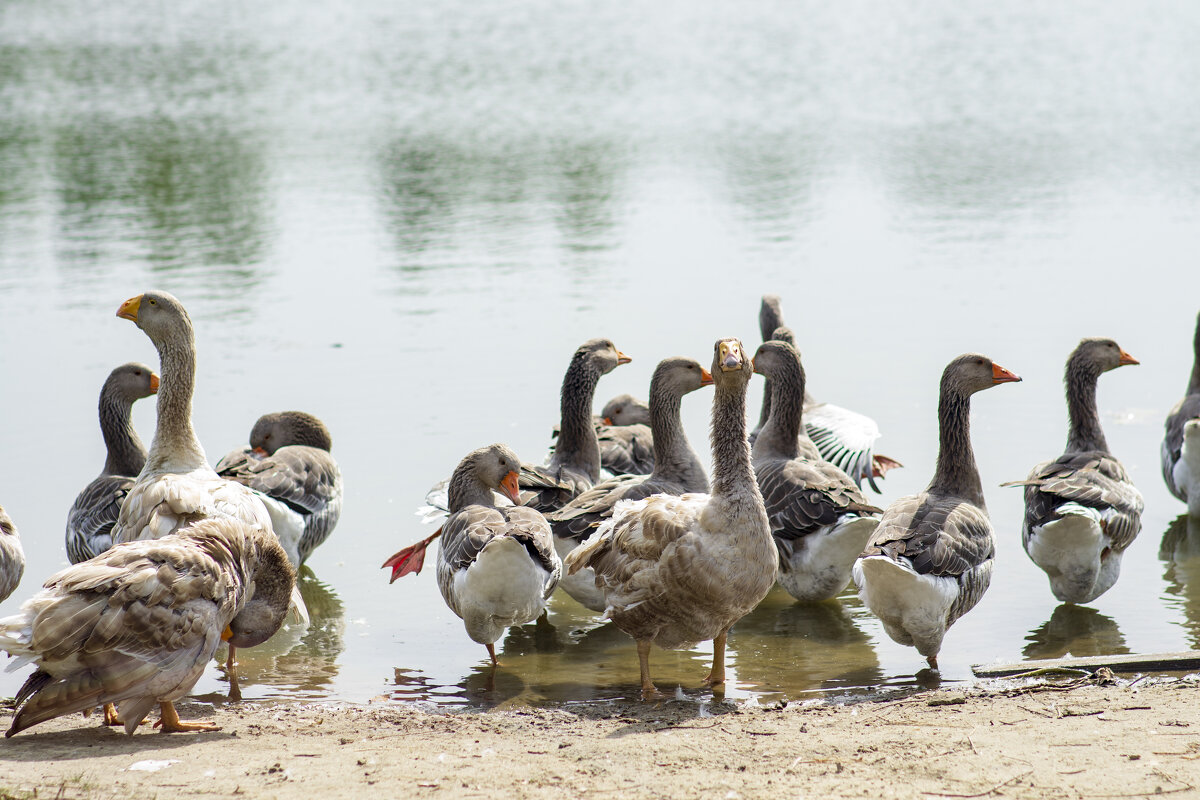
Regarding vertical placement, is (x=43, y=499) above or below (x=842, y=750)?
above

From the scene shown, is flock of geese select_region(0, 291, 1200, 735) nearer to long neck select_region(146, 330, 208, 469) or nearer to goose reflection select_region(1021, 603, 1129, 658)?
long neck select_region(146, 330, 208, 469)

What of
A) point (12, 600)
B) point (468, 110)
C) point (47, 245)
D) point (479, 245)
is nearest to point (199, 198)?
point (47, 245)

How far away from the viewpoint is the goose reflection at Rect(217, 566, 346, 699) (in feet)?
23.2

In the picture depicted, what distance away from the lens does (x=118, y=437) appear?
29.9ft

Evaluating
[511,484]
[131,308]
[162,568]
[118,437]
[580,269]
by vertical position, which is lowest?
[162,568]

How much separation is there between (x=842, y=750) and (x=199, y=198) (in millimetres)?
21206

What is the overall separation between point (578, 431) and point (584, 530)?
1632 millimetres

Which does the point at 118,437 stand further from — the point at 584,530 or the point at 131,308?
the point at 584,530

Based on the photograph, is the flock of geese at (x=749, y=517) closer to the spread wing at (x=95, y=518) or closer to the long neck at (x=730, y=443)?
the long neck at (x=730, y=443)

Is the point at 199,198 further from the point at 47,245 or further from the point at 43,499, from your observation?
the point at 43,499

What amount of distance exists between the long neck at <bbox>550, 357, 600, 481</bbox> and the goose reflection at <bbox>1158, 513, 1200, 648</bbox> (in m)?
4.05

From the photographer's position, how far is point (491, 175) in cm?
2573

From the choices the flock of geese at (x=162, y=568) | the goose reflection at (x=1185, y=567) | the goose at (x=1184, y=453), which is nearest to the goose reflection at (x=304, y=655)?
the flock of geese at (x=162, y=568)

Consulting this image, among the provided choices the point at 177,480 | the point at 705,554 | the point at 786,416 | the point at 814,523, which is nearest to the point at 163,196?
the point at 786,416
